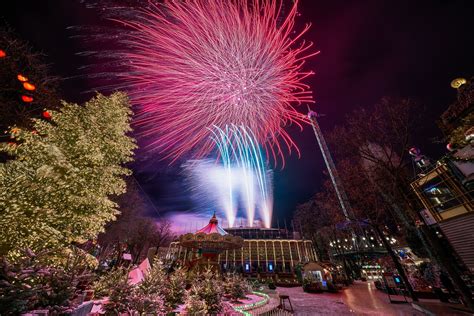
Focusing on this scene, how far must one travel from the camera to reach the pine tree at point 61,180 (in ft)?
20.6

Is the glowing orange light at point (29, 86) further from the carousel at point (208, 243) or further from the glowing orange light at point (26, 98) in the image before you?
the carousel at point (208, 243)

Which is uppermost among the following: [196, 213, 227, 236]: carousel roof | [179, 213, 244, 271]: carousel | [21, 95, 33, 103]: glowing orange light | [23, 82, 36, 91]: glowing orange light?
[23, 82, 36, 91]: glowing orange light

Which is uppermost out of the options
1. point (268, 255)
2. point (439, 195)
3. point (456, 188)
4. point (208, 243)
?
point (268, 255)

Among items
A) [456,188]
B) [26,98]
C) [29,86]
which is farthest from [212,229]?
[456,188]

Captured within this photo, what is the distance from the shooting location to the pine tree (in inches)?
248

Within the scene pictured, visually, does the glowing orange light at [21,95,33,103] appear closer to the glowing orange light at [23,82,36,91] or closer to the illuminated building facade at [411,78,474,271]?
the glowing orange light at [23,82,36,91]

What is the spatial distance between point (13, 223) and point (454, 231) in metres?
28.5

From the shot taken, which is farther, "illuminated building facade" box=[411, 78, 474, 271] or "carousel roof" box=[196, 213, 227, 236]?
"carousel roof" box=[196, 213, 227, 236]

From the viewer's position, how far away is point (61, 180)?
24.0 ft

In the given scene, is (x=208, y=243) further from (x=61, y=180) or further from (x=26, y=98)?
(x=26, y=98)

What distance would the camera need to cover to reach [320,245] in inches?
2080

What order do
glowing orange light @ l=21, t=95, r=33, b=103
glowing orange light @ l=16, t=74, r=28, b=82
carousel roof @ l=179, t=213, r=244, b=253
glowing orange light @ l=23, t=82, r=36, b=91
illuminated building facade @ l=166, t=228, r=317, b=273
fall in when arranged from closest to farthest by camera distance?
1. glowing orange light @ l=16, t=74, r=28, b=82
2. glowing orange light @ l=23, t=82, r=36, b=91
3. glowing orange light @ l=21, t=95, r=33, b=103
4. carousel roof @ l=179, t=213, r=244, b=253
5. illuminated building facade @ l=166, t=228, r=317, b=273

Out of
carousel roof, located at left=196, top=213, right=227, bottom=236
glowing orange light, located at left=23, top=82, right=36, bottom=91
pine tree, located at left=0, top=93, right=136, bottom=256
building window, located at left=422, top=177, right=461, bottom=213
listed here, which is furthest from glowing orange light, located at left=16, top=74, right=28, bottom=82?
building window, located at left=422, top=177, right=461, bottom=213

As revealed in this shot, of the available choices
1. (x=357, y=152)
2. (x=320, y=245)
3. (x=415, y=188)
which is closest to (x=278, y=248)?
(x=320, y=245)
